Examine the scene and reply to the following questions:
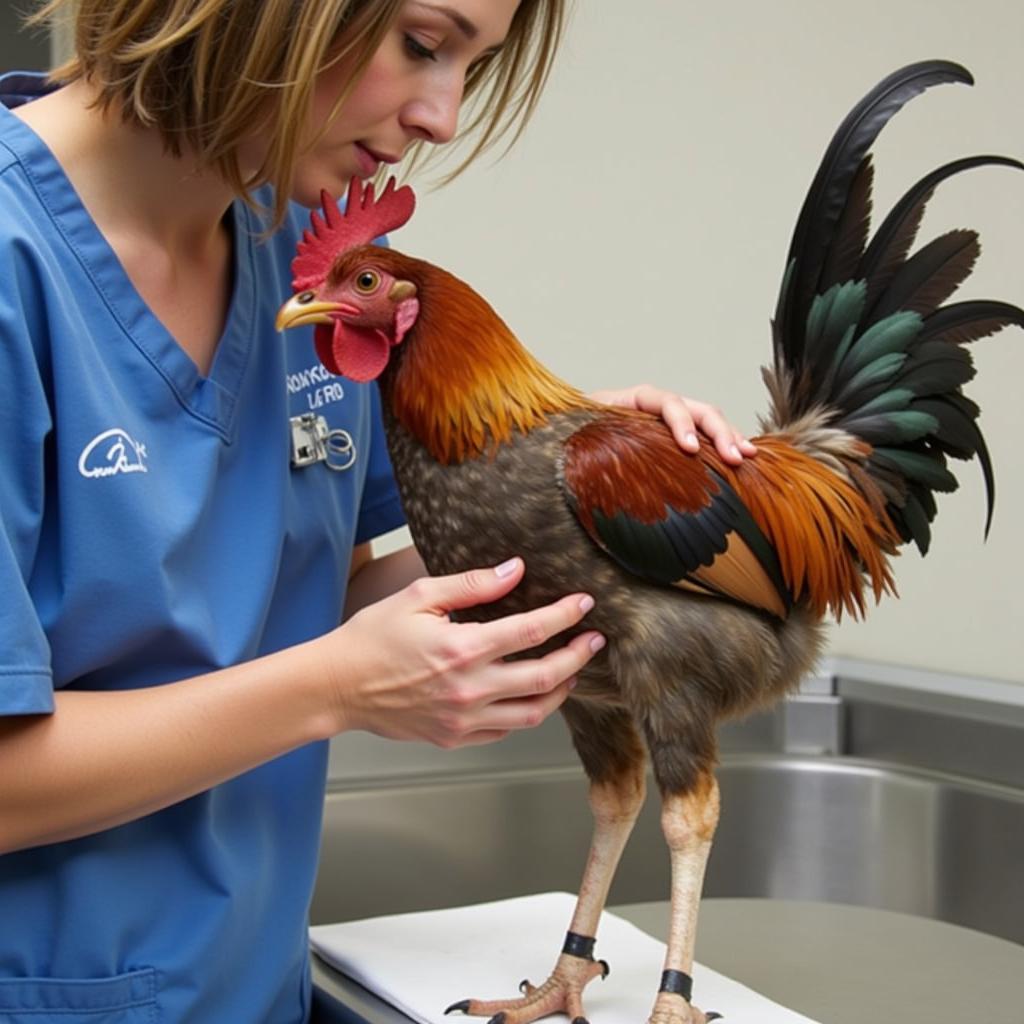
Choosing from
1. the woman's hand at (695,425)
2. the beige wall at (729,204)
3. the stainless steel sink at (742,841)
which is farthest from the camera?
the beige wall at (729,204)

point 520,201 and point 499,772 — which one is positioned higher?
point 520,201

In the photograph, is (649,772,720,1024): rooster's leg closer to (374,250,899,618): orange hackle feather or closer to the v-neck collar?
(374,250,899,618): orange hackle feather

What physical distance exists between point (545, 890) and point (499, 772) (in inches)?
5.9

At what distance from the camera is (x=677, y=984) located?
0.90 m

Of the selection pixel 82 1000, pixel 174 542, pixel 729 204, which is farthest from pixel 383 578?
pixel 729 204

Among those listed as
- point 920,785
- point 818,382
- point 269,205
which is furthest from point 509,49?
point 920,785

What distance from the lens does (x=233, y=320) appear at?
41.1 inches

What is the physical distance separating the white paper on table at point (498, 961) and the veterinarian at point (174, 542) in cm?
9

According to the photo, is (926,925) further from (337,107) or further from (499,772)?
(337,107)

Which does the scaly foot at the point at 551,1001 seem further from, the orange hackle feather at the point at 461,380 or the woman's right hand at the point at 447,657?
the orange hackle feather at the point at 461,380

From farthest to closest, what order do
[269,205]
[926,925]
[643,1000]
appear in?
[926,925] → [269,205] → [643,1000]

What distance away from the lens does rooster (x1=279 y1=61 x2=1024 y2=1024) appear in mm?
889

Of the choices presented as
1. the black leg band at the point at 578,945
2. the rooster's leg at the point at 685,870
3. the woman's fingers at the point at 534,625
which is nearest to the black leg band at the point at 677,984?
the rooster's leg at the point at 685,870

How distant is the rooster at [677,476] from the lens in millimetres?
889
